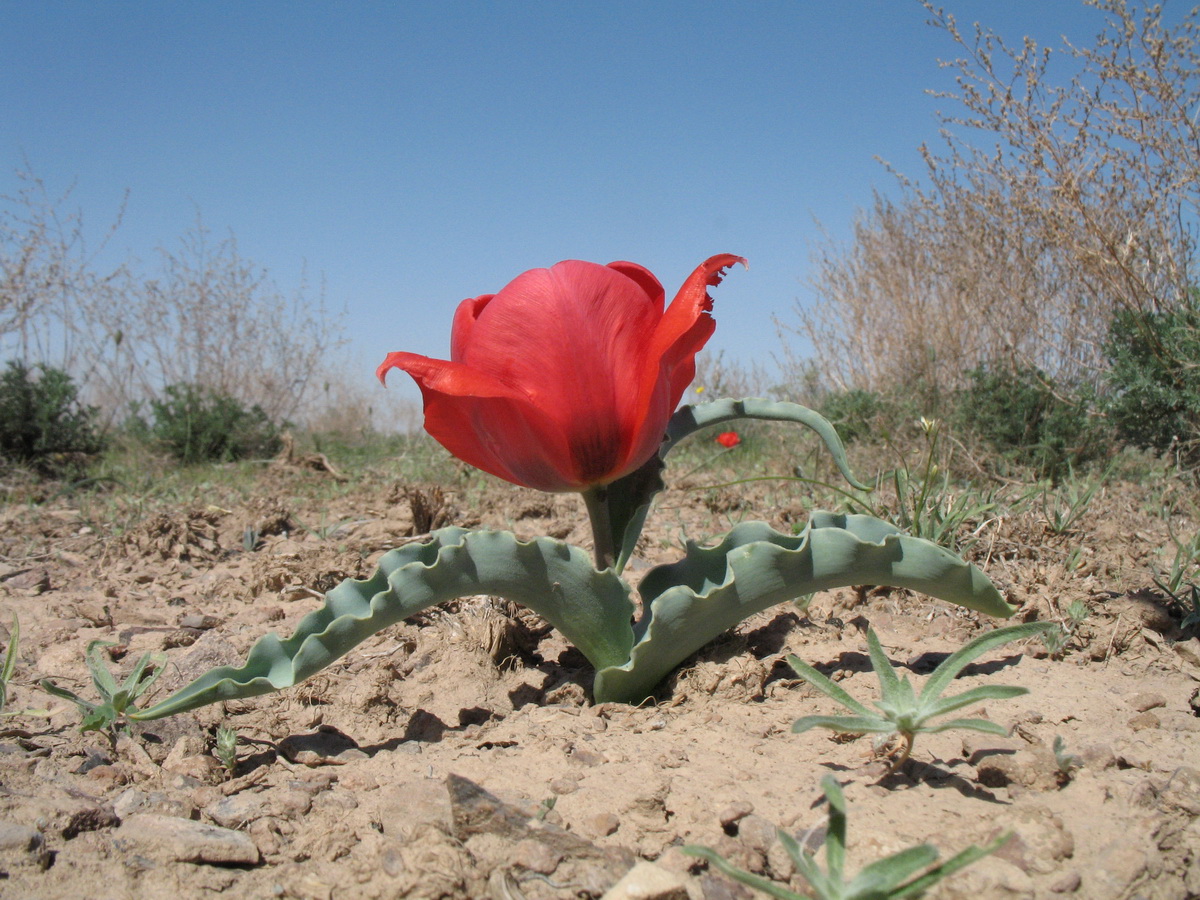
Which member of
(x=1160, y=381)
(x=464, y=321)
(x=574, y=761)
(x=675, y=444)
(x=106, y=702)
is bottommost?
(x=574, y=761)

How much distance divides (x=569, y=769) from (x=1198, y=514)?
7.46 feet

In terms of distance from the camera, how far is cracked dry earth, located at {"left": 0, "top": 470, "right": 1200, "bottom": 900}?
39.3 inches

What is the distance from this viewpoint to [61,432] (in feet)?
17.2

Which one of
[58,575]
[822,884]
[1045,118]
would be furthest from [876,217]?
[822,884]

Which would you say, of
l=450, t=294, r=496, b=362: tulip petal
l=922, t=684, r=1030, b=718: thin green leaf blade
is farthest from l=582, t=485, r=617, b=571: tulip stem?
l=922, t=684, r=1030, b=718: thin green leaf blade

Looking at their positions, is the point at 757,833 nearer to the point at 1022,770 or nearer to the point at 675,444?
the point at 1022,770

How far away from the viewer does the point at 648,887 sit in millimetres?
914

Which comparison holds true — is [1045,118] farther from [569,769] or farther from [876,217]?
[569,769]

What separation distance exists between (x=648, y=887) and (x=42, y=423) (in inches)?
216

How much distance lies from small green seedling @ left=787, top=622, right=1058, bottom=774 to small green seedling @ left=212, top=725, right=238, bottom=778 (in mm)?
852

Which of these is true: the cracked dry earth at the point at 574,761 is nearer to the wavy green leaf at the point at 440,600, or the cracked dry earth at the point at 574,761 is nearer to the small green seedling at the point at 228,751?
the small green seedling at the point at 228,751

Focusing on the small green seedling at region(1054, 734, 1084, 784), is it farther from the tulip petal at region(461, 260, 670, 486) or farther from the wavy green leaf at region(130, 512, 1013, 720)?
the tulip petal at region(461, 260, 670, 486)

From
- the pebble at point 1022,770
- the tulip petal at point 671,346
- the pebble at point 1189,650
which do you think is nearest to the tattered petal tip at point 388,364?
the tulip petal at point 671,346

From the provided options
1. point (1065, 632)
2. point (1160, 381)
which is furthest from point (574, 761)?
point (1160, 381)
